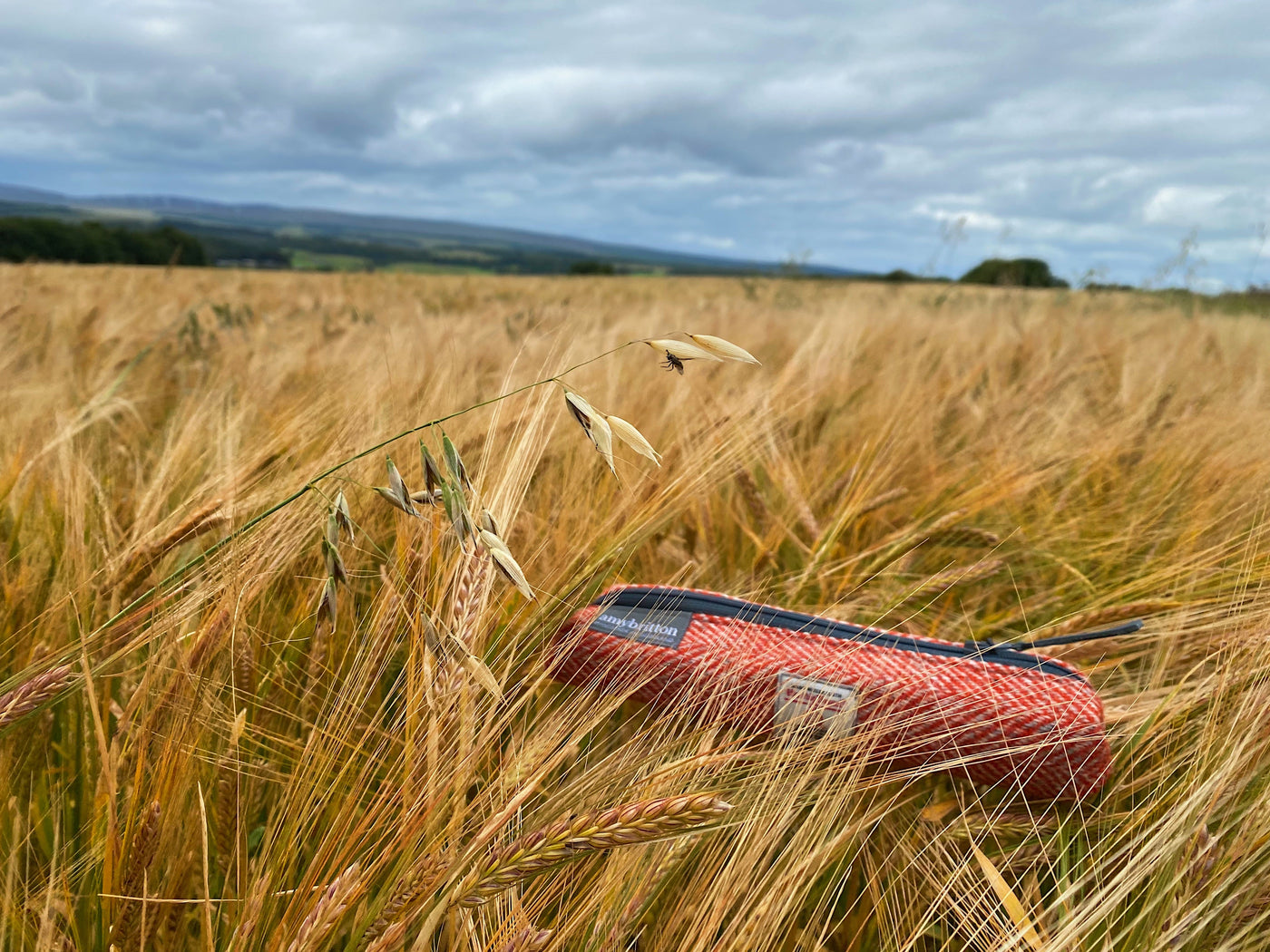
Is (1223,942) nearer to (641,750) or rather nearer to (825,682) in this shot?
(825,682)

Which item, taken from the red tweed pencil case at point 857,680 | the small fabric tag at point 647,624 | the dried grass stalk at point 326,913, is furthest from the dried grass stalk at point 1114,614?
the dried grass stalk at point 326,913

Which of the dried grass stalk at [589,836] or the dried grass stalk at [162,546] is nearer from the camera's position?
the dried grass stalk at [589,836]

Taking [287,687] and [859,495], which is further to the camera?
[859,495]

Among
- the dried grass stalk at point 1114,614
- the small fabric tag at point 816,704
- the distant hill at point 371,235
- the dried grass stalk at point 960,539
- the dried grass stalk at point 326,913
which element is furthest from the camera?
the distant hill at point 371,235

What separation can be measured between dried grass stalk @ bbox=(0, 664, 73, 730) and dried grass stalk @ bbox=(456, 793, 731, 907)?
Result: 1.27 feet

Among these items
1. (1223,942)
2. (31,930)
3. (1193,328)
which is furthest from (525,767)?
(1193,328)

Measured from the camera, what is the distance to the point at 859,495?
4.31ft

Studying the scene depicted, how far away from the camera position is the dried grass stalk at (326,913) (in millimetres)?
439

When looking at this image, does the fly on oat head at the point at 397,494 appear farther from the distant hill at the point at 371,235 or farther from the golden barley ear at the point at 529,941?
the distant hill at the point at 371,235

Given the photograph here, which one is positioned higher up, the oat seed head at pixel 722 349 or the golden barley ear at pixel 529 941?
the oat seed head at pixel 722 349

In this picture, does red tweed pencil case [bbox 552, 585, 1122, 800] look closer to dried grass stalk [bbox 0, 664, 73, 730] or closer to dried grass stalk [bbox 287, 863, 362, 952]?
dried grass stalk [bbox 287, 863, 362, 952]

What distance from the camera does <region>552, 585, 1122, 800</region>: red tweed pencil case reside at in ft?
2.40

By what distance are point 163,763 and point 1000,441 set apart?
1759 millimetres

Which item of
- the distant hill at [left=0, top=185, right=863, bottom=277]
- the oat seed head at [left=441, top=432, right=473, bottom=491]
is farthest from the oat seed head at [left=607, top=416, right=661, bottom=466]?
the distant hill at [left=0, top=185, right=863, bottom=277]
